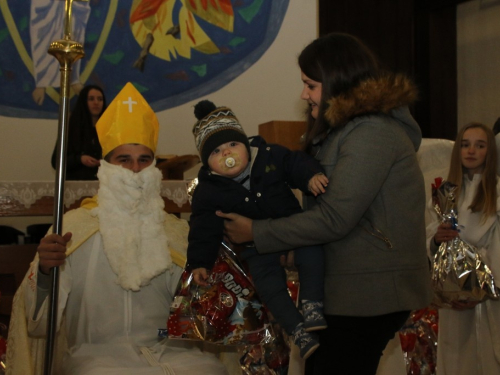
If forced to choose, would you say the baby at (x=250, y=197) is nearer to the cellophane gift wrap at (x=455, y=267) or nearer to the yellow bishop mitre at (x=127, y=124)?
the yellow bishop mitre at (x=127, y=124)

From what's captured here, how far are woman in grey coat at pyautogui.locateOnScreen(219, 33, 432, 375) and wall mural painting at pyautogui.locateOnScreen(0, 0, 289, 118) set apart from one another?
5.36 metres

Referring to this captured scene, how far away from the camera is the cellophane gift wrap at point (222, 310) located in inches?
114

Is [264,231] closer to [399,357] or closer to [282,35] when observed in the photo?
[399,357]

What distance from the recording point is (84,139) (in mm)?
6434

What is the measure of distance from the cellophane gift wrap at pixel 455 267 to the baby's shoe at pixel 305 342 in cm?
207

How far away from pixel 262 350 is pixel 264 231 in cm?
72

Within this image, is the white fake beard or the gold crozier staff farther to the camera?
the white fake beard

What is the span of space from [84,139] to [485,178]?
356 centimetres

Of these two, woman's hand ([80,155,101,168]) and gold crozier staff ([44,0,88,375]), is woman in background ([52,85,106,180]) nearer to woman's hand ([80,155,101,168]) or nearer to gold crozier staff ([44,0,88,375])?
woman's hand ([80,155,101,168])

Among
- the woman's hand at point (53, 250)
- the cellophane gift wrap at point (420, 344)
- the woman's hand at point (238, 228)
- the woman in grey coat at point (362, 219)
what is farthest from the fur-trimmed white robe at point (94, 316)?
the cellophane gift wrap at point (420, 344)

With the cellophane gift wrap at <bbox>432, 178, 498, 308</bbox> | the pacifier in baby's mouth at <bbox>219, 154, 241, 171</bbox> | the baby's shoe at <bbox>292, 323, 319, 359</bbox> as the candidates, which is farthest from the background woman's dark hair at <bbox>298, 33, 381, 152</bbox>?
the cellophane gift wrap at <bbox>432, 178, 498, 308</bbox>

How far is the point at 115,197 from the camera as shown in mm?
3387

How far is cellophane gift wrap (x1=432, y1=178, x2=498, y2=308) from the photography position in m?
4.38

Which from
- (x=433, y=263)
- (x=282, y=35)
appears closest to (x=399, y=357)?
(x=433, y=263)
